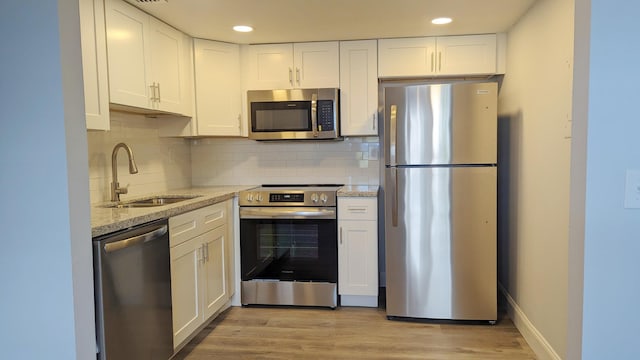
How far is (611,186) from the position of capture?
105 cm

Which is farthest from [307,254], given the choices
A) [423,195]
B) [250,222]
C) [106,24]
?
[106,24]

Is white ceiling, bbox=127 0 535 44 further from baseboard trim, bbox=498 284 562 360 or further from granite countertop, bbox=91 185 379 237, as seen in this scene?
baseboard trim, bbox=498 284 562 360

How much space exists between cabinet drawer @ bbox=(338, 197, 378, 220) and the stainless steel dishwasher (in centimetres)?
141

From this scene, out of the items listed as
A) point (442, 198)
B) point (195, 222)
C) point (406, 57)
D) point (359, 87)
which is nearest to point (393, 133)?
point (442, 198)

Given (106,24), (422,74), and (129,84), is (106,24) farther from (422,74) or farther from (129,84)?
(422,74)

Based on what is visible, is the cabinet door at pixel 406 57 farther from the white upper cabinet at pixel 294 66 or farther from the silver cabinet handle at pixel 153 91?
the silver cabinet handle at pixel 153 91

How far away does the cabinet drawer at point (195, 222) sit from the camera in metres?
2.29

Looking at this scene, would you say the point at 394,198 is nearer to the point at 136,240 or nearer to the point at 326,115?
the point at 326,115

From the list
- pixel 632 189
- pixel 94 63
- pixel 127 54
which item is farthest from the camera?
pixel 127 54

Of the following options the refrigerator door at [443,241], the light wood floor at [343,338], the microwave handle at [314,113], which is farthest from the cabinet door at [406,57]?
the light wood floor at [343,338]

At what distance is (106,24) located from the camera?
2240 mm

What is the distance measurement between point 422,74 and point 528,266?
5.52ft

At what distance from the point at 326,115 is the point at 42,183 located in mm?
2317

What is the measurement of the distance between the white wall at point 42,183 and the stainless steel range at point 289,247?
1.92 meters
